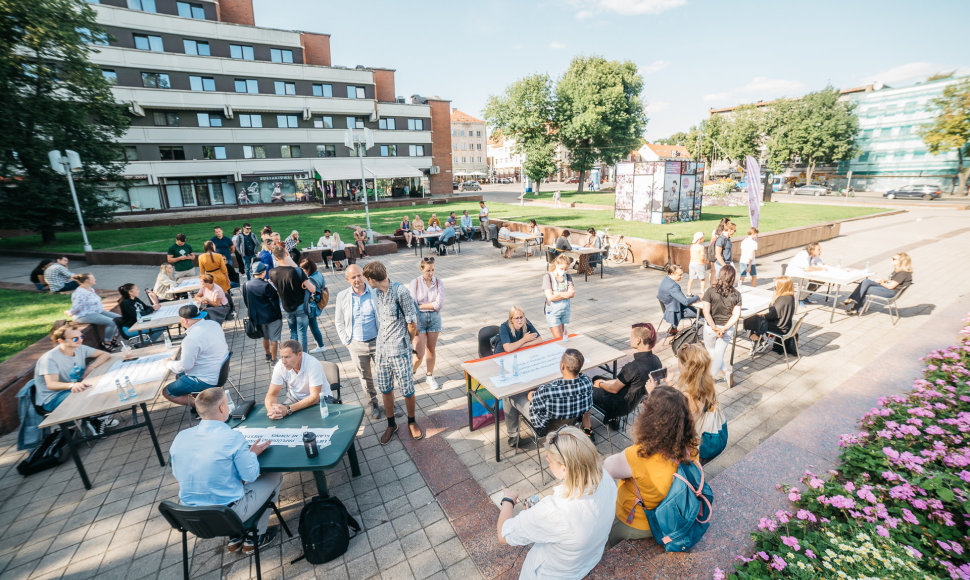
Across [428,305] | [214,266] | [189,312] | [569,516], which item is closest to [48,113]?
[214,266]

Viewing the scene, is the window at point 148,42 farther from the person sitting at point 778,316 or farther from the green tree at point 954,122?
the green tree at point 954,122

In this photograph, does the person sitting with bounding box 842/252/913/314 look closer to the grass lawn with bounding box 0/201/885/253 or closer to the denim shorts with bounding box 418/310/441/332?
the grass lawn with bounding box 0/201/885/253

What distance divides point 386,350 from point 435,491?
1637 mm

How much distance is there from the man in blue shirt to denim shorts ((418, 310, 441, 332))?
10.3ft

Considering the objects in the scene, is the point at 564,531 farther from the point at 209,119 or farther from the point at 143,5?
the point at 143,5

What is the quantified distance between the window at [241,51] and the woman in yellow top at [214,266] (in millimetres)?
36739

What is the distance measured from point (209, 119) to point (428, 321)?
40093 mm

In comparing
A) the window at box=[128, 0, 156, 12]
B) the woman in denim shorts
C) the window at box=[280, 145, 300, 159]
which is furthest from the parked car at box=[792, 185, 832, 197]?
the window at box=[128, 0, 156, 12]

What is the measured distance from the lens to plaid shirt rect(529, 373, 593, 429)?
3.83 m

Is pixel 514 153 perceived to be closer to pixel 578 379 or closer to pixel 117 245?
pixel 117 245

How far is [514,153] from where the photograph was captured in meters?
42.3

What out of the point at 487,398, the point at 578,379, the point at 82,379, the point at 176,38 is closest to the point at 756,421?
the point at 578,379

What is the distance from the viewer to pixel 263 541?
3.53 meters

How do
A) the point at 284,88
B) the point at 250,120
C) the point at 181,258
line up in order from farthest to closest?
1. the point at 284,88
2. the point at 250,120
3. the point at 181,258
